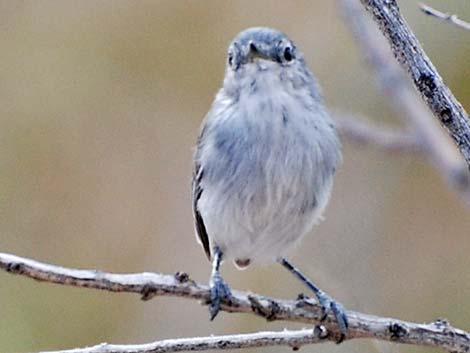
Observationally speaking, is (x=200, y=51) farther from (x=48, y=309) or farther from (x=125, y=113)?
(x=48, y=309)

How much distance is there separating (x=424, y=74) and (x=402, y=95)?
157 centimetres

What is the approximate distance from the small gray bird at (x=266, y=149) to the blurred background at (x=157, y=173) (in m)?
1.68

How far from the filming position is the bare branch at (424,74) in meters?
2.22

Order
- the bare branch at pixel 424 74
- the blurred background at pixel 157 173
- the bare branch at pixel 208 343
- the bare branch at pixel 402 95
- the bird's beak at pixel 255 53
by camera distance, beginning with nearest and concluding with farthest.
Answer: the bare branch at pixel 424 74 < the bare branch at pixel 208 343 < the bird's beak at pixel 255 53 < the bare branch at pixel 402 95 < the blurred background at pixel 157 173

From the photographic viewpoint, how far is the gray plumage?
125 inches

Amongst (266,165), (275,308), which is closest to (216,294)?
(275,308)

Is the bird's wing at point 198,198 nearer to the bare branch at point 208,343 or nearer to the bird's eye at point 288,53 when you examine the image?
the bird's eye at point 288,53

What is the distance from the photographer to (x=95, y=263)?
17.2 ft

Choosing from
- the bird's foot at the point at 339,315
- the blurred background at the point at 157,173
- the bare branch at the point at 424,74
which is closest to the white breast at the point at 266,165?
the bird's foot at the point at 339,315

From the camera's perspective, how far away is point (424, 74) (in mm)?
2227

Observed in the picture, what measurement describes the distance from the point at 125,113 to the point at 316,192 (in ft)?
7.53

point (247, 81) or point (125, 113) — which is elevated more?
point (125, 113)

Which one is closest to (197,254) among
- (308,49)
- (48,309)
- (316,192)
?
(48,309)

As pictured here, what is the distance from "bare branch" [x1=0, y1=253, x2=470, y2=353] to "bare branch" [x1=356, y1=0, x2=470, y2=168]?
0.64m
